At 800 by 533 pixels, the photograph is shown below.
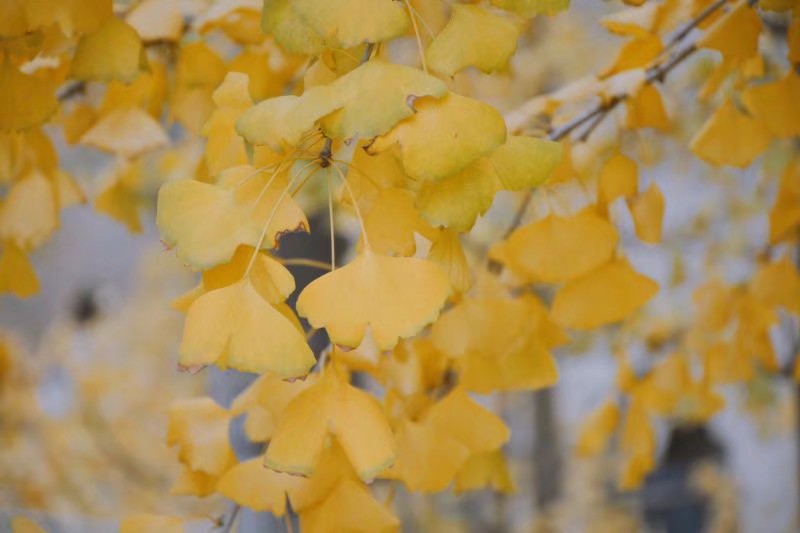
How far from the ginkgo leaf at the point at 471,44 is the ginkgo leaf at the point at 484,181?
60 millimetres

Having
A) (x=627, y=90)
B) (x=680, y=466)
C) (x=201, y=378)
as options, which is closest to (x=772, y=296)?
(x=627, y=90)

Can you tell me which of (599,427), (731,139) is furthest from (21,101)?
(599,427)

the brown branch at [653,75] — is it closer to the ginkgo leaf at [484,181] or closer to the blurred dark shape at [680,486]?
the ginkgo leaf at [484,181]

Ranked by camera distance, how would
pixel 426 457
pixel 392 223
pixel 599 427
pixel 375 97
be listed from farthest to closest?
pixel 599 427, pixel 426 457, pixel 392 223, pixel 375 97

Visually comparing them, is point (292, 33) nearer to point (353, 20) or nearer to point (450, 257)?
point (353, 20)

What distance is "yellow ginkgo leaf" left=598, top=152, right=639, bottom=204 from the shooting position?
0.91 metres

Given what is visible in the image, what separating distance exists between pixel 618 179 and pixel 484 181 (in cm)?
34

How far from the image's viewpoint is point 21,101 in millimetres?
764

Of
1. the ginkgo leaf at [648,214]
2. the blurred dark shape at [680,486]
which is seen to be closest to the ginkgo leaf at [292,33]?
the ginkgo leaf at [648,214]

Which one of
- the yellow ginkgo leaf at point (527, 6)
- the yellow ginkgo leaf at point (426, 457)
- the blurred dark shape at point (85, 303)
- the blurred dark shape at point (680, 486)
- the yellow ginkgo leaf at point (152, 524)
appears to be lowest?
the blurred dark shape at point (680, 486)

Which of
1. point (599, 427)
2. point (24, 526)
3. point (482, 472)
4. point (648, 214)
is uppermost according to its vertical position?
point (648, 214)

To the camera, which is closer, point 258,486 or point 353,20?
point 353,20

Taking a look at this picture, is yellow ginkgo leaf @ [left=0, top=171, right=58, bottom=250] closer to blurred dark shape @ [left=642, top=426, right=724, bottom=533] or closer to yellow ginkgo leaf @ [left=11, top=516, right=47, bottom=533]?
yellow ginkgo leaf @ [left=11, top=516, right=47, bottom=533]

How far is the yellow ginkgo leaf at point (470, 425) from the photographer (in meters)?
0.84
